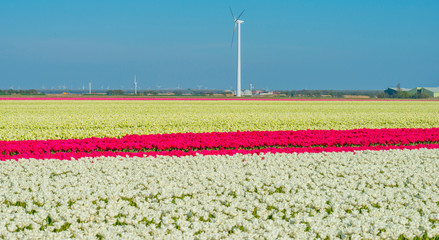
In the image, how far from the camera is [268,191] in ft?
29.9

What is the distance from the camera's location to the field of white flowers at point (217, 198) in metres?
6.71

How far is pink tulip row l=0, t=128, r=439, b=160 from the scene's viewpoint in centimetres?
1368

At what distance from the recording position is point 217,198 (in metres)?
8.35

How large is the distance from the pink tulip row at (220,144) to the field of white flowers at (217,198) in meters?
1.51

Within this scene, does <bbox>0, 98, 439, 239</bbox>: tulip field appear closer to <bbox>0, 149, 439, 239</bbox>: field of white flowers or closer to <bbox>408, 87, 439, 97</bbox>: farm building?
<bbox>0, 149, 439, 239</bbox>: field of white flowers

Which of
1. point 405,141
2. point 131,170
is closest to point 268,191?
point 131,170

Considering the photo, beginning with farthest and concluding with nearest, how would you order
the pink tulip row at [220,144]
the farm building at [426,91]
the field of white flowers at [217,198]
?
the farm building at [426,91] < the pink tulip row at [220,144] < the field of white flowers at [217,198]

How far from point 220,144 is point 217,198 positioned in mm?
7063

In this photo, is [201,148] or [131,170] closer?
[131,170]

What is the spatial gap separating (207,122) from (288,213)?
698 inches

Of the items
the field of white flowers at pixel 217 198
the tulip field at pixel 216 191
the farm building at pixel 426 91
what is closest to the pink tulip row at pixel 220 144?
the tulip field at pixel 216 191

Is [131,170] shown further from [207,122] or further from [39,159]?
[207,122]

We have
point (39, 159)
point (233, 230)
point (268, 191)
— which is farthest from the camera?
point (39, 159)

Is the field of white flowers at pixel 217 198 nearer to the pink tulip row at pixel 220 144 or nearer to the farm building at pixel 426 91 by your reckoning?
the pink tulip row at pixel 220 144
